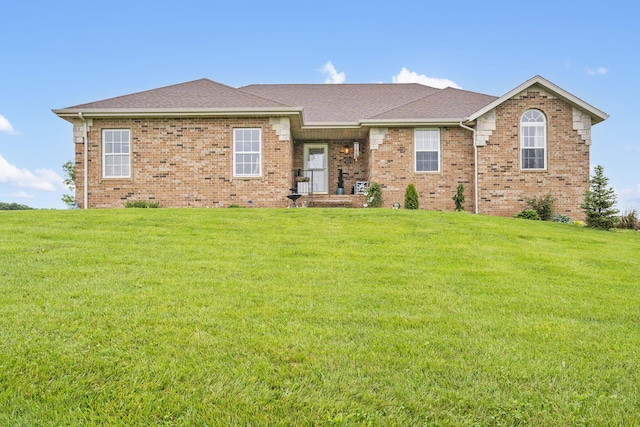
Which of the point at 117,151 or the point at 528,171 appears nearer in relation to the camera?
the point at 117,151

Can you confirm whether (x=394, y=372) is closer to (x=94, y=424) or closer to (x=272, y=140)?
(x=94, y=424)

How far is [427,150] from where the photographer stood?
55.4 ft

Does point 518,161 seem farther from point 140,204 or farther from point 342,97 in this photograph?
point 140,204

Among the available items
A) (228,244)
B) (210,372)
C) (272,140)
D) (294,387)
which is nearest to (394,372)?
(294,387)

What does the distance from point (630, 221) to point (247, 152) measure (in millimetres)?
14848

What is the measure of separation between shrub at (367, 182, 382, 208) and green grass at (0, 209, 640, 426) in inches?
341

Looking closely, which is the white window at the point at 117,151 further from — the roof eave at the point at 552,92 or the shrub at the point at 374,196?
the roof eave at the point at 552,92

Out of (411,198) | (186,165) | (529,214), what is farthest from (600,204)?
(186,165)

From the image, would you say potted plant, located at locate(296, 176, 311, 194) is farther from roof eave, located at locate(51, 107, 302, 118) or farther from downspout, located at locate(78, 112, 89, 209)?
downspout, located at locate(78, 112, 89, 209)

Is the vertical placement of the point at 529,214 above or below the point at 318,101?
below

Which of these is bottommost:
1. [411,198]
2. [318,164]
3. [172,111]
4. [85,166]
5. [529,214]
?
[529,214]

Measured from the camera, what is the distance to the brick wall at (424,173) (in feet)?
55.1

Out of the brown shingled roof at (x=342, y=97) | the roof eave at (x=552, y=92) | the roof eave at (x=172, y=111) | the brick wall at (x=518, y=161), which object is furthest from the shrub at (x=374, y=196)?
the roof eave at (x=552, y=92)

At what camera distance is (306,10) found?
1694cm
